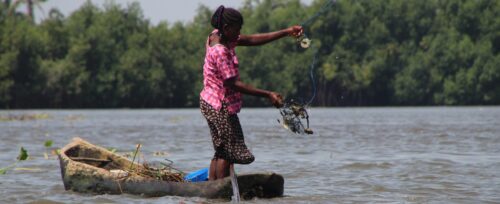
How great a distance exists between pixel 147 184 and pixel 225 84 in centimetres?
156

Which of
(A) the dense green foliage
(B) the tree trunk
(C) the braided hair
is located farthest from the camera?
(B) the tree trunk

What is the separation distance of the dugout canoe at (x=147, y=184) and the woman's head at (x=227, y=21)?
4.25 ft


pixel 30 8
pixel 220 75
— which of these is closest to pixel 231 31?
pixel 220 75

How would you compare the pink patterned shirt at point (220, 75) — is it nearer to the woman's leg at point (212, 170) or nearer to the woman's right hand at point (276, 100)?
the woman's right hand at point (276, 100)

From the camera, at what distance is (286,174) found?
41.9 ft

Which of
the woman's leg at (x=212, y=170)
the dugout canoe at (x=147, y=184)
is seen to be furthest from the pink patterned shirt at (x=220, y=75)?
the dugout canoe at (x=147, y=184)

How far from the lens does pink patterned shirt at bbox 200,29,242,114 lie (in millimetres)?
8914

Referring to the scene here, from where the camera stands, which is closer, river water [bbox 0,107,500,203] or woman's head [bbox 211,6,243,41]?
woman's head [bbox 211,6,243,41]

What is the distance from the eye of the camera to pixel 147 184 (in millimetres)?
9938

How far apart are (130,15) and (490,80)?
2966 cm

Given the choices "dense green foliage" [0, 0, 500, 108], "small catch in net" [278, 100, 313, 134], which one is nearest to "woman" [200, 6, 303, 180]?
"small catch in net" [278, 100, 313, 134]

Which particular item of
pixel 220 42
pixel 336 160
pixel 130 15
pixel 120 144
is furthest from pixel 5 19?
pixel 220 42

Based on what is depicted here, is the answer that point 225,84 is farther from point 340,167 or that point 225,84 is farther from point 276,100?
point 340,167

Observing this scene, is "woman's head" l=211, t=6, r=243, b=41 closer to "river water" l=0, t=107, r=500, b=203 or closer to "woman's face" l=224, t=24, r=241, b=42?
"woman's face" l=224, t=24, r=241, b=42
